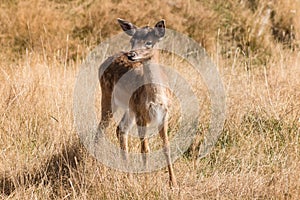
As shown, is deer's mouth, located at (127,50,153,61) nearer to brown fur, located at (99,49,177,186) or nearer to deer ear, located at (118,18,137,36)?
brown fur, located at (99,49,177,186)

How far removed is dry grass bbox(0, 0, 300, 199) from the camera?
4.29m

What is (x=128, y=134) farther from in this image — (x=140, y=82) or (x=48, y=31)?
(x=48, y=31)

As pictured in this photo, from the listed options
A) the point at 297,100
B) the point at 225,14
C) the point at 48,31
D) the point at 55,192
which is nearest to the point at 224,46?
the point at 225,14

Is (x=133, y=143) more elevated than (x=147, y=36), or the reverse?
(x=147, y=36)

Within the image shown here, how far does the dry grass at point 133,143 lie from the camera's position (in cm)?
429

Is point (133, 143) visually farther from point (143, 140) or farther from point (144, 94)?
point (144, 94)

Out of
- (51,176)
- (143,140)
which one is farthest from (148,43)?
(51,176)

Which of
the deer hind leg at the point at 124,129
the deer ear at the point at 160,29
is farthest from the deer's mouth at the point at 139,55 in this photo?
the deer hind leg at the point at 124,129

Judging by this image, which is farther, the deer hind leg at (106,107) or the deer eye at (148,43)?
the deer hind leg at (106,107)

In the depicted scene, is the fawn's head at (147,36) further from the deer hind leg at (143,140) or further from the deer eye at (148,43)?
the deer hind leg at (143,140)

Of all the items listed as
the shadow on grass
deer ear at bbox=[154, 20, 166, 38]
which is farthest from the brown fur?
the shadow on grass

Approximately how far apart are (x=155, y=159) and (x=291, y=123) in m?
1.38

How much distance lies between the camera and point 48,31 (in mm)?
8703

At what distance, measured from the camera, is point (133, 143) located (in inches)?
210
